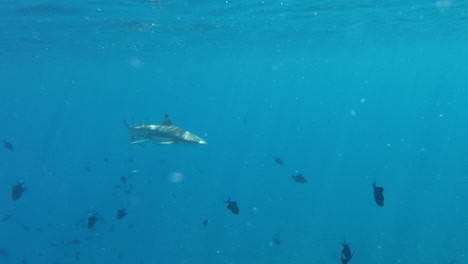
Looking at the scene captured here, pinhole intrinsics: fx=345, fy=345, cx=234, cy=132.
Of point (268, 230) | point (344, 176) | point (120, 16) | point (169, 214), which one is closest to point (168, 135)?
point (120, 16)

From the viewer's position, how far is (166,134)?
12.5m

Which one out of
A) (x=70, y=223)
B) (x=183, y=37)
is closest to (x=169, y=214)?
(x=70, y=223)

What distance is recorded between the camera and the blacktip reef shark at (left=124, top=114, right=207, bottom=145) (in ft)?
40.2

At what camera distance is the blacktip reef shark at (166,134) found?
483 inches

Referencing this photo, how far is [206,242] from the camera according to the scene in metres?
20.7

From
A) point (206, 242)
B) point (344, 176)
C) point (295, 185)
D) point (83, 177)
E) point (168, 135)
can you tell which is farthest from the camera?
point (83, 177)

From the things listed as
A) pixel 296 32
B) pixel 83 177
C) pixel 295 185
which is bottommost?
pixel 83 177

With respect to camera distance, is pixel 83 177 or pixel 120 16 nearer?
pixel 120 16

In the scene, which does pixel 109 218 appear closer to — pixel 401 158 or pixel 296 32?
pixel 296 32

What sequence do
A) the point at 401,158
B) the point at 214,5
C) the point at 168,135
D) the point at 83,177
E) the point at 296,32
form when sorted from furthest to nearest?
the point at 83,177
the point at 401,158
the point at 296,32
the point at 214,5
the point at 168,135

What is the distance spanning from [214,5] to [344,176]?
25304mm

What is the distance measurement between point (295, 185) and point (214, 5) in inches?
740

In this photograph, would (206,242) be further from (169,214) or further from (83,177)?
(83,177)

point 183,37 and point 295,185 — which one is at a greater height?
point 183,37
